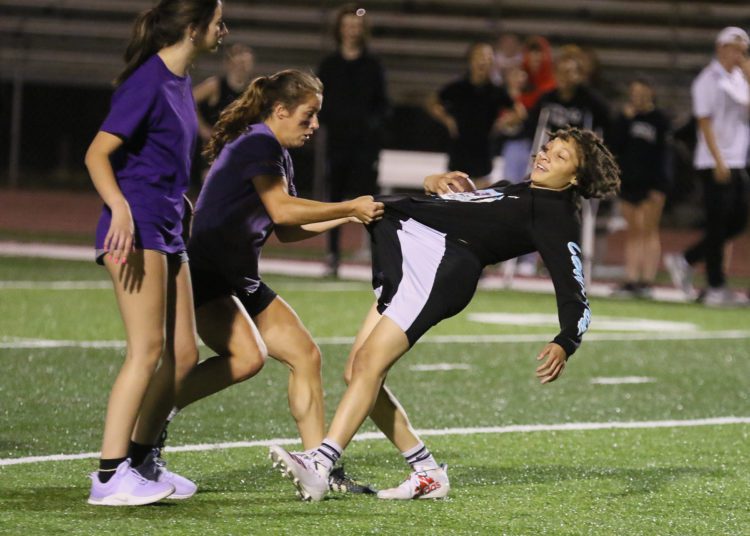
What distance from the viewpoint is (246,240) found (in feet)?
17.3

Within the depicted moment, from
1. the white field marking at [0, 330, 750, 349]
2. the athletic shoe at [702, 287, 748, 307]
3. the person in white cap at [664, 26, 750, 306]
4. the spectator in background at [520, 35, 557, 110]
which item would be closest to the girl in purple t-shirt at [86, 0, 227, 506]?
the white field marking at [0, 330, 750, 349]

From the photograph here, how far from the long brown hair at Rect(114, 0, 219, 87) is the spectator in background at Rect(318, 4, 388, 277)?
307 inches

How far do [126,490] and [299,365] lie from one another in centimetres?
83

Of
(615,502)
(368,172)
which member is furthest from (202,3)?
(368,172)

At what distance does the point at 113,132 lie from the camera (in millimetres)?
4645

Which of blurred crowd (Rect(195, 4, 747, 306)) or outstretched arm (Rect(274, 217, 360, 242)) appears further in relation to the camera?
blurred crowd (Rect(195, 4, 747, 306))

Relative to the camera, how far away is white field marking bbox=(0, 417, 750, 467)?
18.6ft

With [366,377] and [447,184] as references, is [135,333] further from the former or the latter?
[447,184]

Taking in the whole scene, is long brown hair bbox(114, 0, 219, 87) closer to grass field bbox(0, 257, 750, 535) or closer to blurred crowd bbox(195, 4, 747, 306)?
grass field bbox(0, 257, 750, 535)

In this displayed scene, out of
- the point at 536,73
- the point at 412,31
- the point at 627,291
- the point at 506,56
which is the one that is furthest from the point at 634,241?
the point at 412,31

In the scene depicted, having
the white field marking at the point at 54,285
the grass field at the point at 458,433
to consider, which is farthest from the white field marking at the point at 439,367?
the white field marking at the point at 54,285

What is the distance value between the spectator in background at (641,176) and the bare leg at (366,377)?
8.40 meters

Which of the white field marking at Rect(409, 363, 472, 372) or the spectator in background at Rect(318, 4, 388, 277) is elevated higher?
the spectator in background at Rect(318, 4, 388, 277)

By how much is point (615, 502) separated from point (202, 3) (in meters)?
2.15
